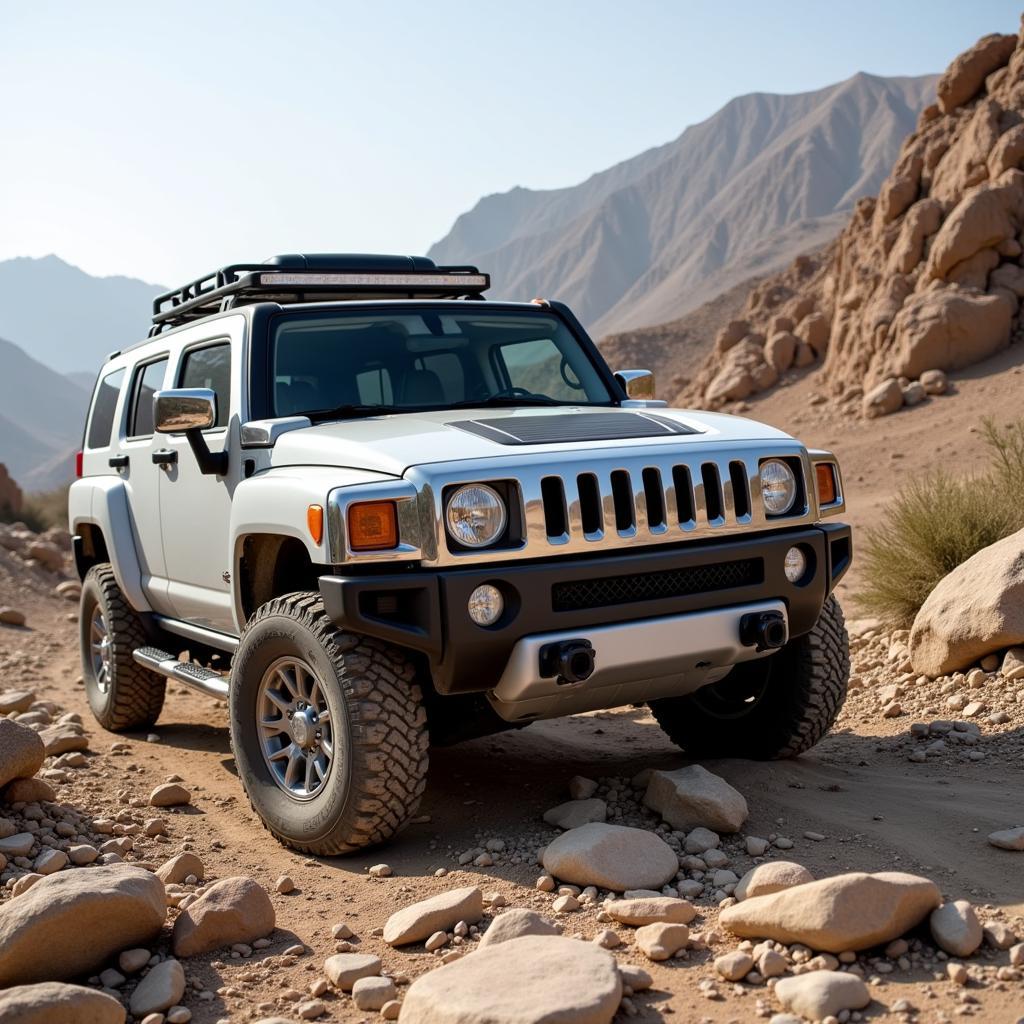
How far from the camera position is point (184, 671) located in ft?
17.7

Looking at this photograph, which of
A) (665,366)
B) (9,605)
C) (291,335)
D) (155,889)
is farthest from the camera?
(665,366)

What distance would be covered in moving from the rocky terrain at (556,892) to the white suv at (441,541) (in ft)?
1.10

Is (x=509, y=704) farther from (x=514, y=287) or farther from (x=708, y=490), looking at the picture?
(x=514, y=287)

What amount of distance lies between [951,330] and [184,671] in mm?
18226

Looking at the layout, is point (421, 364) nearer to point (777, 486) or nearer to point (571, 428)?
point (571, 428)

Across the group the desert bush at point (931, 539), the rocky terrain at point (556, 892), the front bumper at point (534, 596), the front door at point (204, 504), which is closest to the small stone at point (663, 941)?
the rocky terrain at point (556, 892)

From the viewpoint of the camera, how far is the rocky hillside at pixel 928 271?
68.2ft

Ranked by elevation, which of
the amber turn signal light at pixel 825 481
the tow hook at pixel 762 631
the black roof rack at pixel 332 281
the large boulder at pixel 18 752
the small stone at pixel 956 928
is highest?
the black roof rack at pixel 332 281

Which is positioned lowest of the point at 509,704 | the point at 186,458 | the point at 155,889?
the point at 155,889

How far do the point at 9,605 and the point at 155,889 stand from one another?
11.0 metres

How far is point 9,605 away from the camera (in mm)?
13523

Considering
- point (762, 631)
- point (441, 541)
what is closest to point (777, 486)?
point (762, 631)

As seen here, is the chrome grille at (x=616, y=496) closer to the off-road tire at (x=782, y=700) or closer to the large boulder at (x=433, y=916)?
the off-road tire at (x=782, y=700)

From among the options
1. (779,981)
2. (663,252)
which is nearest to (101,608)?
(779,981)
